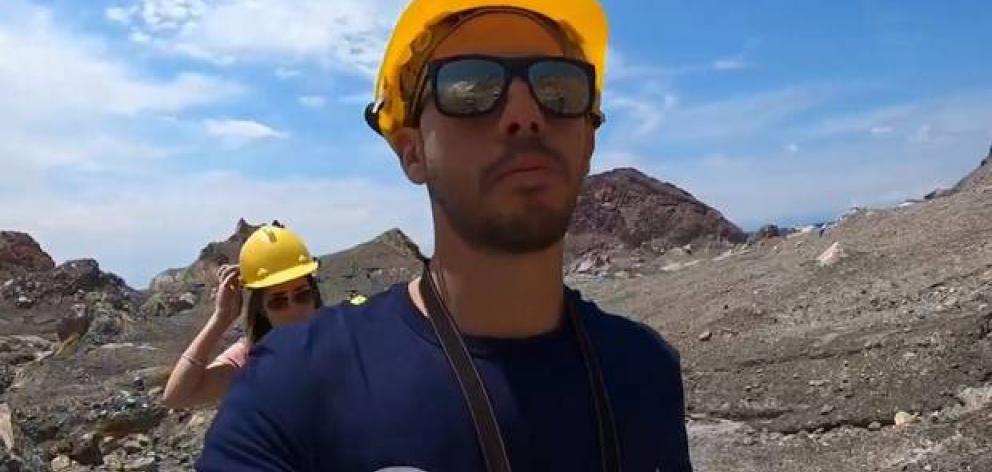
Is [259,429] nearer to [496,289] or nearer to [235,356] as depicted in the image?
[496,289]

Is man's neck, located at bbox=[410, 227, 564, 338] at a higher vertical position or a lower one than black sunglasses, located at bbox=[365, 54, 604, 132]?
lower

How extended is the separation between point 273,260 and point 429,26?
3056 mm

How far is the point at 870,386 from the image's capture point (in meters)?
7.95

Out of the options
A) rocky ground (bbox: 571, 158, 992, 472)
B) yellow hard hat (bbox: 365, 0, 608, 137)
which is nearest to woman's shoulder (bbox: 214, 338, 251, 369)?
yellow hard hat (bbox: 365, 0, 608, 137)

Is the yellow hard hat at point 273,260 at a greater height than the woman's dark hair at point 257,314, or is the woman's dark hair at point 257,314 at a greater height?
the yellow hard hat at point 273,260

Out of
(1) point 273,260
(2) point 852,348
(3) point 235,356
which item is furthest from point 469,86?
(2) point 852,348

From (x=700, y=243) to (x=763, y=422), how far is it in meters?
19.6

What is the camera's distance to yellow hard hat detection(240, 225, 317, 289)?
459cm

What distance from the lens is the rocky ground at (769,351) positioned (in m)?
7.32

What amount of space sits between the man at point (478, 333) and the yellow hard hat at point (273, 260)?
2.86 m

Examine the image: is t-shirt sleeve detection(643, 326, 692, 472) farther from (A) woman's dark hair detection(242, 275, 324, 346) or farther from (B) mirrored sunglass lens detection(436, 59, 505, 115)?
(A) woman's dark hair detection(242, 275, 324, 346)

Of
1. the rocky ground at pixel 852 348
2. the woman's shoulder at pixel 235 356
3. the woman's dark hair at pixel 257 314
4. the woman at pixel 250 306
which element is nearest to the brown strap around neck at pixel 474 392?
the woman at pixel 250 306

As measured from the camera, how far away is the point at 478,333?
170 cm

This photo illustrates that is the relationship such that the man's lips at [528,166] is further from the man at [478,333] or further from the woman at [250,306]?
the woman at [250,306]
